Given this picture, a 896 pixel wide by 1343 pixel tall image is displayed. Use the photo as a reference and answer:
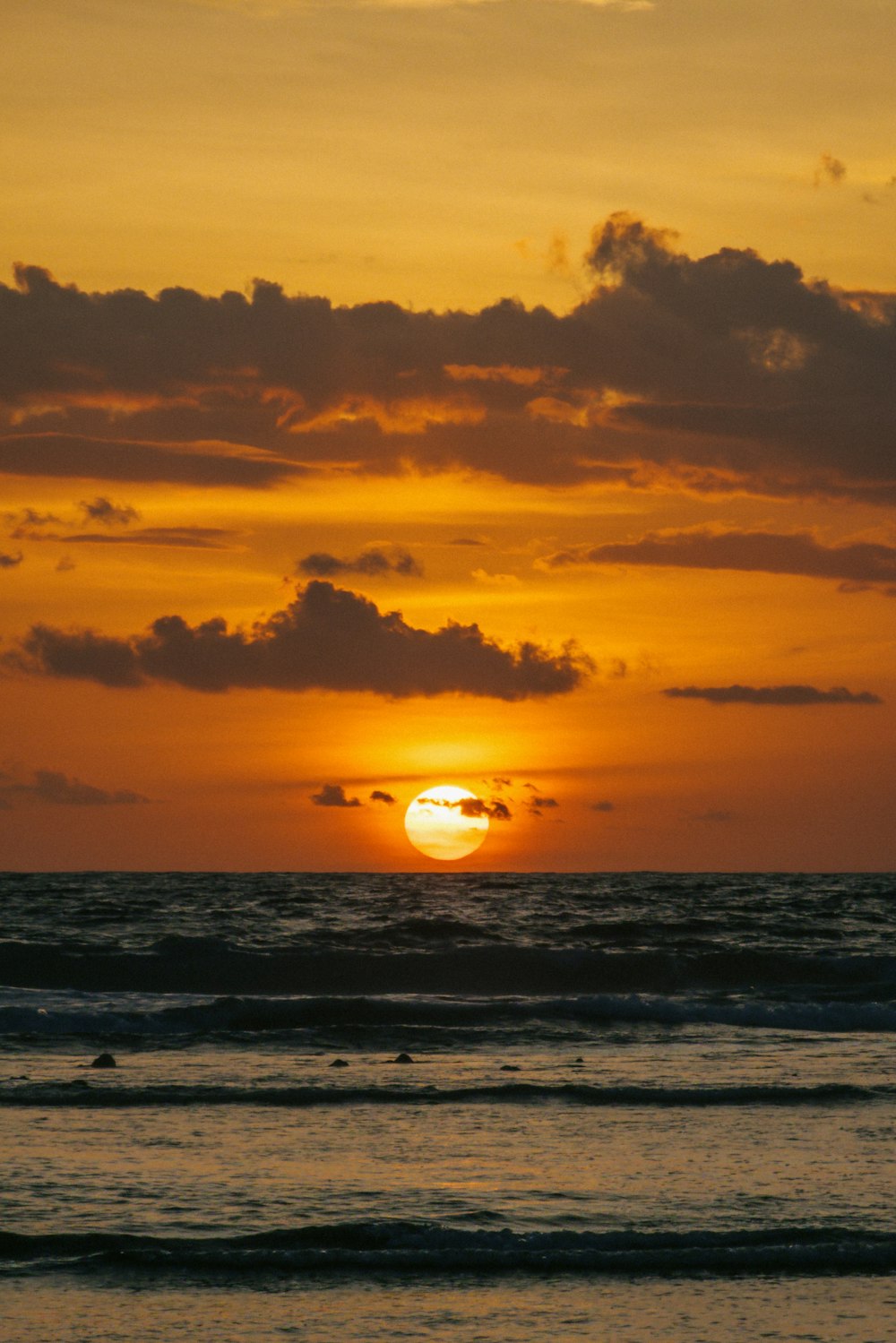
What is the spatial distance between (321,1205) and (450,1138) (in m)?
2.87

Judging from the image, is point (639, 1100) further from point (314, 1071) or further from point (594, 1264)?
point (594, 1264)

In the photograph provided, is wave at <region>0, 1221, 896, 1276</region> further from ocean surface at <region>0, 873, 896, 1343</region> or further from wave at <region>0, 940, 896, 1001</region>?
wave at <region>0, 940, 896, 1001</region>

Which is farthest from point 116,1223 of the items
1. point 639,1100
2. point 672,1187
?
point 639,1100

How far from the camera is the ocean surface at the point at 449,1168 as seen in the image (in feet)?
30.5

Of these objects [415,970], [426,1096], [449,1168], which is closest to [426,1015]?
[426,1096]

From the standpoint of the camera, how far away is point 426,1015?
84.3 ft

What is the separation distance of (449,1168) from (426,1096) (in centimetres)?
390

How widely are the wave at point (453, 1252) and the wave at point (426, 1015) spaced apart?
12.8m

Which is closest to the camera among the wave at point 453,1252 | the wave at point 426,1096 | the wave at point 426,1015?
the wave at point 453,1252

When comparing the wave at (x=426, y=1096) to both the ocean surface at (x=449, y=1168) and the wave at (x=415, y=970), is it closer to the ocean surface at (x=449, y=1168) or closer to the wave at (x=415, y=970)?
the ocean surface at (x=449, y=1168)

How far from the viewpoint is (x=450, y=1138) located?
46.3 ft

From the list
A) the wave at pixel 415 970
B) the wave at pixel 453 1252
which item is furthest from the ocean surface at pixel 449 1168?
the wave at pixel 415 970

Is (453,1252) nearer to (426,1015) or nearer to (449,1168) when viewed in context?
(449,1168)

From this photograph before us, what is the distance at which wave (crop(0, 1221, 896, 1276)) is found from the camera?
998 cm
